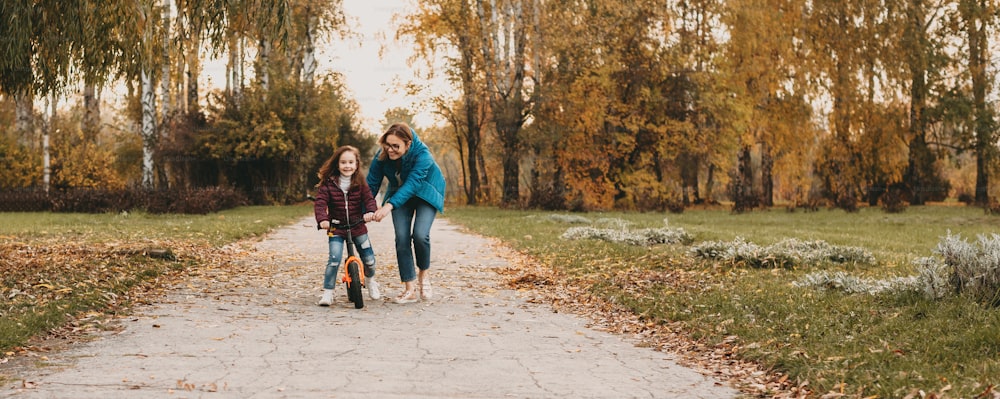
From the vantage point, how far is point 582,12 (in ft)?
121

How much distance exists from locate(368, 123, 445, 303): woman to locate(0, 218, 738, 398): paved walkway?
23.0 inches

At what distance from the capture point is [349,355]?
6.43m

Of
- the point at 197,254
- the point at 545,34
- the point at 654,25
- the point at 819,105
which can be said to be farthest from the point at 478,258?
the point at 819,105

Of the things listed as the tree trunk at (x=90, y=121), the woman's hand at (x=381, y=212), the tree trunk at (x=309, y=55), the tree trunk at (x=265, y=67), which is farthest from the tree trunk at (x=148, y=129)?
the woman's hand at (x=381, y=212)

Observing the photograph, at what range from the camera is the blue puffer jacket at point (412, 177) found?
878 cm

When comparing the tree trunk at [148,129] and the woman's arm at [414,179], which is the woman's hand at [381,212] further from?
the tree trunk at [148,129]

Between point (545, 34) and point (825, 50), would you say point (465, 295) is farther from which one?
point (825, 50)

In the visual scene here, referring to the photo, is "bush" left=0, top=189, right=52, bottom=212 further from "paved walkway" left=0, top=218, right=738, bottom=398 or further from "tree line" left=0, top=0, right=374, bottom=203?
"paved walkway" left=0, top=218, right=738, bottom=398

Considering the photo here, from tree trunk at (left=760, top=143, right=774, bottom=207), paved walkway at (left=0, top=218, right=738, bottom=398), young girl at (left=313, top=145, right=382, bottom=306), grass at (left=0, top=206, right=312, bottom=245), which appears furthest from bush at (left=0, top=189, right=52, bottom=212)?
tree trunk at (left=760, top=143, right=774, bottom=207)

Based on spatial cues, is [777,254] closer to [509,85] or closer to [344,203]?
[344,203]

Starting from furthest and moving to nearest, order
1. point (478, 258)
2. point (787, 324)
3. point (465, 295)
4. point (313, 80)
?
point (313, 80) → point (478, 258) → point (465, 295) → point (787, 324)

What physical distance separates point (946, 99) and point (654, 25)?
1348cm

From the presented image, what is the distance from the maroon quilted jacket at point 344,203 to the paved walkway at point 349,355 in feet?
2.88

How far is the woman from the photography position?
878 centimetres
